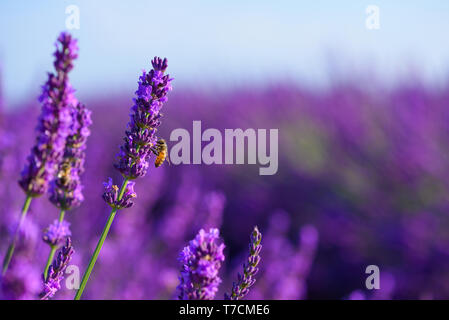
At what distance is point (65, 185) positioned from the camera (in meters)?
1.26

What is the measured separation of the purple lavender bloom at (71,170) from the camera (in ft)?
4.13

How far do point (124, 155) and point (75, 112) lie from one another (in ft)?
0.56

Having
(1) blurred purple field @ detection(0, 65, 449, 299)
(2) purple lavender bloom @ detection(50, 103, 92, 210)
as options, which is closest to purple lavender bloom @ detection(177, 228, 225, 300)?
(2) purple lavender bloom @ detection(50, 103, 92, 210)

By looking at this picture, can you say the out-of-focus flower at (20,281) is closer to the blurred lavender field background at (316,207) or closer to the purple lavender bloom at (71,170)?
the purple lavender bloom at (71,170)

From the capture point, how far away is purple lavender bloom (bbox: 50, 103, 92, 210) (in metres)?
1.26

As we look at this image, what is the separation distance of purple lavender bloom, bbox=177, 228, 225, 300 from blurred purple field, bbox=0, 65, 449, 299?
1389 mm

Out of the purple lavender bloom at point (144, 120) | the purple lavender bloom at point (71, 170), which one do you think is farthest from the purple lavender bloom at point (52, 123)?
the purple lavender bloom at point (144, 120)

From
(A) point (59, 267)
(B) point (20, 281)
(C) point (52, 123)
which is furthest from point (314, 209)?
(B) point (20, 281)

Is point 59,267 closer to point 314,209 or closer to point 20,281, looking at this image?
point 20,281

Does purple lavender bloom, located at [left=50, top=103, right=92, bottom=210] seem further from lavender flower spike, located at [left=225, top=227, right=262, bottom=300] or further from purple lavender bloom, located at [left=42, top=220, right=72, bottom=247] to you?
lavender flower spike, located at [left=225, top=227, right=262, bottom=300]

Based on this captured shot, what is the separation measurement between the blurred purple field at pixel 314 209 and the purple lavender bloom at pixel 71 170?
1.23m

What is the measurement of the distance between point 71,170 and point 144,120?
0.22m

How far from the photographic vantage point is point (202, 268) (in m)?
1.12
